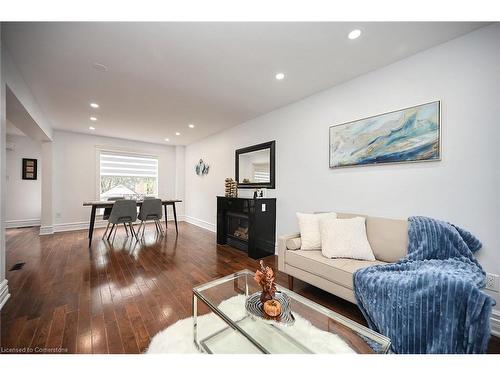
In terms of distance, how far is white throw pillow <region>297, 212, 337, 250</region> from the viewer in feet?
6.88

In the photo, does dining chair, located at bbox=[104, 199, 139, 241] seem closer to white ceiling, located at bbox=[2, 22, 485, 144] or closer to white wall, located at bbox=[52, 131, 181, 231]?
white ceiling, located at bbox=[2, 22, 485, 144]

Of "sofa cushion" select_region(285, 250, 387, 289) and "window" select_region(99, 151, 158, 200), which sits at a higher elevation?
"window" select_region(99, 151, 158, 200)

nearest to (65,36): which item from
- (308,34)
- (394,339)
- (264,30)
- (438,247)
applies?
(264,30)

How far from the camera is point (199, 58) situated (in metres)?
1.94

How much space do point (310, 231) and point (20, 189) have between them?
7.12 metres

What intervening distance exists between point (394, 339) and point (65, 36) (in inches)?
134

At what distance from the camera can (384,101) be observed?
208 cm

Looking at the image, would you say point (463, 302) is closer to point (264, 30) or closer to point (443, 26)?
point (443, 26)

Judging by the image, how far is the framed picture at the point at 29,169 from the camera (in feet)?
Result: 16.4

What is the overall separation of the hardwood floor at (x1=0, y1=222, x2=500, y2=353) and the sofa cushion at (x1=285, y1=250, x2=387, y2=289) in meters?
0.34

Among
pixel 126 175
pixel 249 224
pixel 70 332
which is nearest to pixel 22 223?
pixel 126 175

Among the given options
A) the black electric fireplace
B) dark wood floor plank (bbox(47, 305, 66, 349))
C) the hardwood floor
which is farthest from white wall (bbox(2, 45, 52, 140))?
the black electric fireplace

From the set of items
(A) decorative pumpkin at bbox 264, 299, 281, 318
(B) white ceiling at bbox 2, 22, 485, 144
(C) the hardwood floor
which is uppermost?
(B) white ceiling at bbox 2, 22, 485, 144

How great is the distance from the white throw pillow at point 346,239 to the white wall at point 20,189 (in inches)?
280
